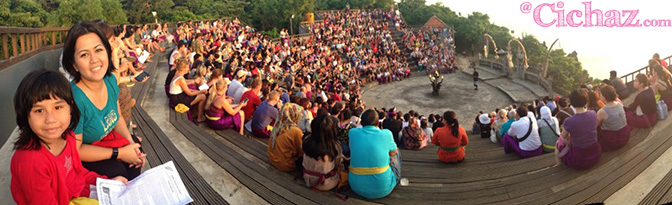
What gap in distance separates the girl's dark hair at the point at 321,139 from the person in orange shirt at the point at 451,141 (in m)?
2.30

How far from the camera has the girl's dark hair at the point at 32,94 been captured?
6.98 ft

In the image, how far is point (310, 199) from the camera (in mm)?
3795

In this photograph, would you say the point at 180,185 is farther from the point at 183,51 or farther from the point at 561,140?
the point at 183,51

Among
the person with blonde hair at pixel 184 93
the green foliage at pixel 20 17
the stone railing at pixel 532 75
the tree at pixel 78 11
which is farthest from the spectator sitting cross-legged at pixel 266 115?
the tree at pixel 78 11

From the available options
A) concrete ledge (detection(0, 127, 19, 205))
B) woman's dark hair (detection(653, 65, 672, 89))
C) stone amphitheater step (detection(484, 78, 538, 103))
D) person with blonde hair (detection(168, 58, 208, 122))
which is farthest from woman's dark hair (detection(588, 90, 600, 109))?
stone amphitheater step (detection(484, 78, 538, 103))

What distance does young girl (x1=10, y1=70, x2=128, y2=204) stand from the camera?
7.02 feet

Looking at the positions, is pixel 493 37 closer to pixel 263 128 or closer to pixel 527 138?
pixel 527 138

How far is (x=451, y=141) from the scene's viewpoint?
546cm

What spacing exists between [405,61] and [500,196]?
893 inches

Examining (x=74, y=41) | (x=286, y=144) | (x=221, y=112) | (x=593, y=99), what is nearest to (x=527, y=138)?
(x=593, y=99)

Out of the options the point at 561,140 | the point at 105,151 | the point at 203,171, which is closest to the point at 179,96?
the point at 203,171

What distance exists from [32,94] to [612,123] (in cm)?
591

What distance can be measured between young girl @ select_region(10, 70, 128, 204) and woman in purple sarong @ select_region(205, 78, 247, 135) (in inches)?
137

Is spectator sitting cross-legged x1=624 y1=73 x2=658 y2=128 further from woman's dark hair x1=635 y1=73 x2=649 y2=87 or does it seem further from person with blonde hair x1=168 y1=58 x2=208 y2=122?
person with blonde hair x1=168 y1=58 x2=208 y2=122
